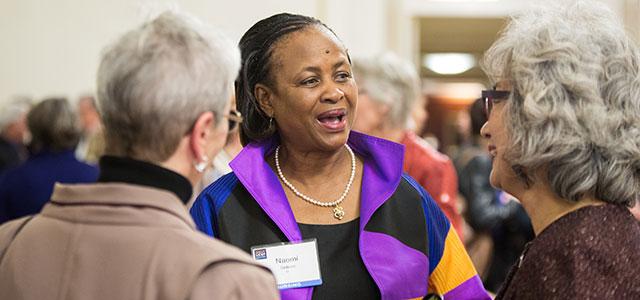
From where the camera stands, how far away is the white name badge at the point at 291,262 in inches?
97.8

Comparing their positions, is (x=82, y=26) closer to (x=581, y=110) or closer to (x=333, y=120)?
(x=333, y=120)

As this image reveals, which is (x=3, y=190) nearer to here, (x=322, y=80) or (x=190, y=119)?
(x=322, y=80)

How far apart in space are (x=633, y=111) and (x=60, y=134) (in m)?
3.76

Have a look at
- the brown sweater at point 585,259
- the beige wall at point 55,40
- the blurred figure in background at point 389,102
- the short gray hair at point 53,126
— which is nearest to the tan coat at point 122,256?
the brown sweater at point 585,259

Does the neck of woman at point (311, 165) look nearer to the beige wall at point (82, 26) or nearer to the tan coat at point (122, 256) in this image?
the tan coat at point (122, 256)

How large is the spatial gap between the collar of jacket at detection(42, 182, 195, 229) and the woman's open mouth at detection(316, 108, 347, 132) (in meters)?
0.90

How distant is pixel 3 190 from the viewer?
5.13 metres

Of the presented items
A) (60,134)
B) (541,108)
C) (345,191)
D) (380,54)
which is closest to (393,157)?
(345,191)

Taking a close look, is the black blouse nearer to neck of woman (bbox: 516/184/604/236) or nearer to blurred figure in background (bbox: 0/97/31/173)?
neck of woman (bbox: 516/184/604/236)

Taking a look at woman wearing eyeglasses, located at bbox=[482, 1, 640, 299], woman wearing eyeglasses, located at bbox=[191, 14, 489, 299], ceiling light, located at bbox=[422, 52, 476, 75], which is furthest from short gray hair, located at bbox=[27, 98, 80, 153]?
ceiling light, located at bbox=[422, 52, 476, 75]

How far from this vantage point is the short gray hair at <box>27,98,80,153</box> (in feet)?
17.3

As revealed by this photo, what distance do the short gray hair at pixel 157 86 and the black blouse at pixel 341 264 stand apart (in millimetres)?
838

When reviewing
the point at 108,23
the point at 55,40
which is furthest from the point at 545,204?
the point at 55,40

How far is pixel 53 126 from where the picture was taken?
5258 mm
